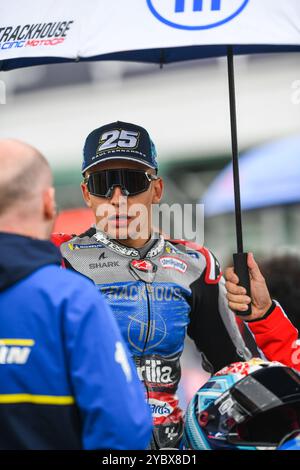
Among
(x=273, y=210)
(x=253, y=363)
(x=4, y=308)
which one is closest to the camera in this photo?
(x=4, y=308)

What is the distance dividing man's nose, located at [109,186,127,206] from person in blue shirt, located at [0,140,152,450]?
4.16ft

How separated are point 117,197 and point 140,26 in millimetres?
732

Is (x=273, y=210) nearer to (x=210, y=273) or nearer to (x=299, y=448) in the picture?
(x=210, y=273)

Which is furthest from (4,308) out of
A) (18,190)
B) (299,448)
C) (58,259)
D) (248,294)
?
(248,294)

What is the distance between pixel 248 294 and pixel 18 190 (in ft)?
4.68

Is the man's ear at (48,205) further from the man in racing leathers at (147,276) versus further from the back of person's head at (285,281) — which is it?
the back of person's head at (285,281)

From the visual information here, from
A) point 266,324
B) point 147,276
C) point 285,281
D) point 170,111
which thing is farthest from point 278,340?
point 170,111

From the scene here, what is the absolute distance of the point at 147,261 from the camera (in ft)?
10.5

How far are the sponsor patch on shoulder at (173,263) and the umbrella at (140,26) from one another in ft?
0.78

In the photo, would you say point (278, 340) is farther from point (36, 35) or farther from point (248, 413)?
point (36, 35)

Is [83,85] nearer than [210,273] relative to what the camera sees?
No

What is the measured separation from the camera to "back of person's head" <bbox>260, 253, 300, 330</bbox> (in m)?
4.27

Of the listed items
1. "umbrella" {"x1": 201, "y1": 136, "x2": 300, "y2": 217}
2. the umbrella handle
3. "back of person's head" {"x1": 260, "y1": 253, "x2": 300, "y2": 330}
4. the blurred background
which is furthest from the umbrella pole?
the blurred background

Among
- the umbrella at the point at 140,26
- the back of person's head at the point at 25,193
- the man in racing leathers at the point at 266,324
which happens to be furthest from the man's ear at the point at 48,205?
the man in racing leathers at the point at 266,324
